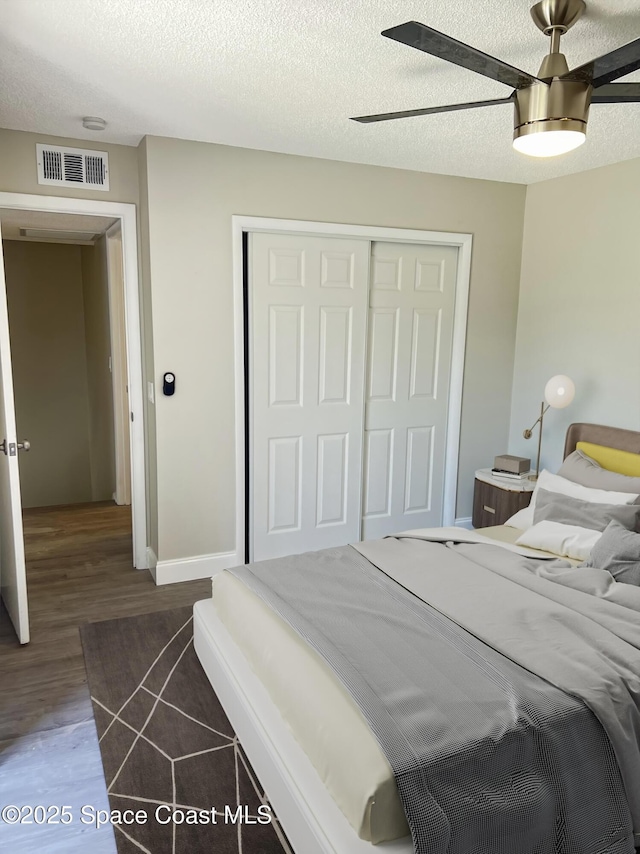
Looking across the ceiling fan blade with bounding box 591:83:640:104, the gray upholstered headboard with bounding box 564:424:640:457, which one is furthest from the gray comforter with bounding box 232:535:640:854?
the ceiling fan blade with bounding box 591:83:640:104

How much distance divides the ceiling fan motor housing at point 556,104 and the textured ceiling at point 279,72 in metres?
0.36

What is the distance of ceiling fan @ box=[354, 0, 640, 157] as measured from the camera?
159cm

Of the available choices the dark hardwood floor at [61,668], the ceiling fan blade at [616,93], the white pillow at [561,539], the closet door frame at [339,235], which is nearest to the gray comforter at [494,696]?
the white pillow at [561,539]

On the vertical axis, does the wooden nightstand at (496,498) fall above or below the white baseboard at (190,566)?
above

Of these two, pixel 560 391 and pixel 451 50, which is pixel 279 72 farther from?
pixel 560 391

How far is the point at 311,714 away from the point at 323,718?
0.06 meters

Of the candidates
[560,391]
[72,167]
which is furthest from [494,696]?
[72,167]

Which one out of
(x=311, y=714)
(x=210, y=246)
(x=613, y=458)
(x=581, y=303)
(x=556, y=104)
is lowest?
(x=311, y=714)

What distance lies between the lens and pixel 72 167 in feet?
11.0

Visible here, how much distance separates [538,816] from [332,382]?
275 centimetres

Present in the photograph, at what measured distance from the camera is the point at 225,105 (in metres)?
2.78

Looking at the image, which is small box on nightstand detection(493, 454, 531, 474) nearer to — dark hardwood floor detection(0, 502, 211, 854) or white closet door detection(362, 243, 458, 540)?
white closet door detection(362, 243, 458, 540)

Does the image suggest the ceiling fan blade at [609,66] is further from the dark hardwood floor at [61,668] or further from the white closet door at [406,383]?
the dark hardwood floor at [61,668]

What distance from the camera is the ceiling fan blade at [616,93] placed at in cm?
176
